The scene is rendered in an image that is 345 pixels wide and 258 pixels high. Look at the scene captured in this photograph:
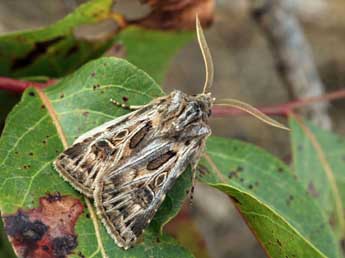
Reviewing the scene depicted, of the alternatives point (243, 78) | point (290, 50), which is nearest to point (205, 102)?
point (290, 50)

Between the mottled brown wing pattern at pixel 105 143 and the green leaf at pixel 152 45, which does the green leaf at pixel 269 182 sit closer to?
the mottled brown wing pattern at pixel 105 143

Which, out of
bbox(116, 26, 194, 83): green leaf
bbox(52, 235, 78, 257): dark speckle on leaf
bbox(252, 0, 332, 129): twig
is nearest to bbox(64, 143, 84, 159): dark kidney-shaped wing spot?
bbox(52, 235, 78, 257): dark speckle on leaf

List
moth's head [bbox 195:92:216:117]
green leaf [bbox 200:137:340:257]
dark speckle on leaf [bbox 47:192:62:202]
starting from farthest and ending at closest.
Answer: green leaf [bbox 200:137:340:257], moth's head [bbox 195:92:216:117], dark speckle on leaf [bbox 47:192:62:202]

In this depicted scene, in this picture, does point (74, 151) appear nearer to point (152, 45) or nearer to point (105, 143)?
point (105, 143)

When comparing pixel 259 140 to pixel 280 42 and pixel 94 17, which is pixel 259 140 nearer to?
pixel 280 42

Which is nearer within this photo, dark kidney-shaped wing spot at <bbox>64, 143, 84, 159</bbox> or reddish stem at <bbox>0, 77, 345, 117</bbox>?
dark kidney-shaped wing spot at <bbox>64, 143, 84, 159</bbox>

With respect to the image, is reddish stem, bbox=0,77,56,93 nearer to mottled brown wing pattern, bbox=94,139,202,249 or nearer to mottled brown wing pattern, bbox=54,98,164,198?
mottled brown wing pattern, bbox=54,98,164,198
